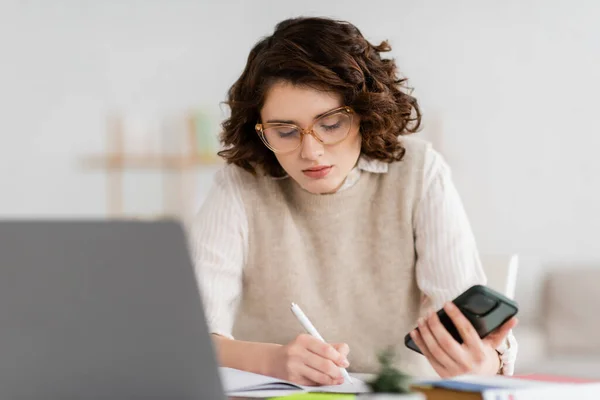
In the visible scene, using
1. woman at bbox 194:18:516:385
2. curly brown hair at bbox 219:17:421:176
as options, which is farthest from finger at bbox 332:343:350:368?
curly brown hair at bbox 219:17:421:176

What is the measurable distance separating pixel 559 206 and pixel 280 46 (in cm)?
334

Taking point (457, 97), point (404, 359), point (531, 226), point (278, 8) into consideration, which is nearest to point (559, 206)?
point (531, 226)

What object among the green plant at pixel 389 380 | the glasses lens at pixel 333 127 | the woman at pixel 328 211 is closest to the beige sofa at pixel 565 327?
the woman at pixel 328 211

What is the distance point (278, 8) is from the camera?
4945 millimetres

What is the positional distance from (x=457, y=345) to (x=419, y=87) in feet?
11.8

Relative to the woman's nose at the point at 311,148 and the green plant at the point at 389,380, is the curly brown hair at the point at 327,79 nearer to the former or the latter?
the woman's nose at the point at 311,148

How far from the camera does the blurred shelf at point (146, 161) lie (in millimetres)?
4723

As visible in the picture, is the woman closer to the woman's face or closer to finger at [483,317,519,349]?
the woman's face

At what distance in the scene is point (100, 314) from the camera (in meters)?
0.67

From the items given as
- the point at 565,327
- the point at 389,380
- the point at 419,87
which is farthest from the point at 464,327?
the point at 419,87

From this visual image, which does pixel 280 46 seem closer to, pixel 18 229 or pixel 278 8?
pixel 18 229

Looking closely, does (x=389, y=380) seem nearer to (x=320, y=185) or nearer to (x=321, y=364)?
(x=321, y=364)

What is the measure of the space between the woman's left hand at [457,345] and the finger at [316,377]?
154 mm

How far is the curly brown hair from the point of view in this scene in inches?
60.2
